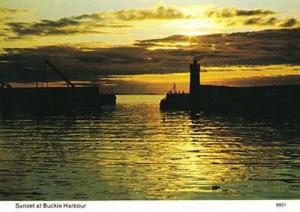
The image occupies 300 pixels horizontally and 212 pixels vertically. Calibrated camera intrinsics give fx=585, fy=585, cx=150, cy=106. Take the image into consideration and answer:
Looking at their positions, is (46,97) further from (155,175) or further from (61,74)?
(155,175)

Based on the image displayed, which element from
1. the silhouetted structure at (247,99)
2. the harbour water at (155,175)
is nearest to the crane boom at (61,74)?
the harbour water at (155,175)

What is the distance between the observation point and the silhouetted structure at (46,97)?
6125 mm

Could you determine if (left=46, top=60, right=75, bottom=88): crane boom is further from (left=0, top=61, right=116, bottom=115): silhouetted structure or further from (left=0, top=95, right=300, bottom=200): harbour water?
(left=0, top=95, right=300, bottom=200): harbour water

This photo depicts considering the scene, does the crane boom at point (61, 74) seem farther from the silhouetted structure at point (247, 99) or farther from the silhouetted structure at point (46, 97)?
the silhouetted structure at point (247, 99)

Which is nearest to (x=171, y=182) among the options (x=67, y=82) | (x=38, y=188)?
(x=38, y=188)

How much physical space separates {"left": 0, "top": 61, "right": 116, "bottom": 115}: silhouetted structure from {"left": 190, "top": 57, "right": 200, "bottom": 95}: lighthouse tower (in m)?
1.02

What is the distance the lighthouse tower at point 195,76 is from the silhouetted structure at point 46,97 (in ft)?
3.33

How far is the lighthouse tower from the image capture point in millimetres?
5133

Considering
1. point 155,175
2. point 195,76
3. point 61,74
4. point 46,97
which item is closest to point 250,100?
point 195,76

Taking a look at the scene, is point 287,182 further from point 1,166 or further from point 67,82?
point 1,166

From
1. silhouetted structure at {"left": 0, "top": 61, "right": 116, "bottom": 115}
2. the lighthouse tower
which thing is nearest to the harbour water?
silhouetted structure at {"left": 0, "top": 61, "right": 116, "bottom": 115}

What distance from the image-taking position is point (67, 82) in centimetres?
585

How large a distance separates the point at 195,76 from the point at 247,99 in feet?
3.34

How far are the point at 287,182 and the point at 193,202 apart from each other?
4.41ft
